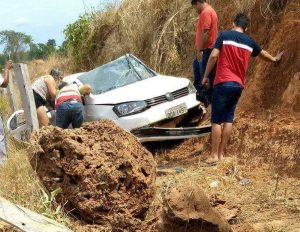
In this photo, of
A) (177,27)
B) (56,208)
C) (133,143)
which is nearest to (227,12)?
(177,27)

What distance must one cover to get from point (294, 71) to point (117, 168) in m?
3.91

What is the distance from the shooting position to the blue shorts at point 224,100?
314 inches

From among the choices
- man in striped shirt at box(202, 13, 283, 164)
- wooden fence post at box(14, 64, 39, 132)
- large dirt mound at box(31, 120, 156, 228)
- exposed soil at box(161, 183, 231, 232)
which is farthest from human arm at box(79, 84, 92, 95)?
exposed soil at box(161, 183, 231, 232)

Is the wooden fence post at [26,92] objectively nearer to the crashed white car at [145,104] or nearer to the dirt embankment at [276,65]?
the crashed white car at [145,104]

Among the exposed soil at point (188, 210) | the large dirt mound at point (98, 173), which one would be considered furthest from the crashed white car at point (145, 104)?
the exposed soil at point (188, 210)

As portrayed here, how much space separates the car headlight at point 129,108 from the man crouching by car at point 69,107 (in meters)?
0.63

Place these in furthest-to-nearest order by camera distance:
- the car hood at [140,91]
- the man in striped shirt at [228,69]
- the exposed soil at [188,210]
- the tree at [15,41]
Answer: the tree at [15,41]
the car hood at [140,91]
the man in striped shirt at [228,69]
the exposed soil at [188,210]

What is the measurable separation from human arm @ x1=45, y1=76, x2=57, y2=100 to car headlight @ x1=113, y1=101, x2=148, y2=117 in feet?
4.19

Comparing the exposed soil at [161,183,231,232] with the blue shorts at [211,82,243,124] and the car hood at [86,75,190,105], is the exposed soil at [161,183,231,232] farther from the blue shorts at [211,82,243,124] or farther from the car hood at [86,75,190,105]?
the car hood at [86,75,190,105]

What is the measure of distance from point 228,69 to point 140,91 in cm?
205

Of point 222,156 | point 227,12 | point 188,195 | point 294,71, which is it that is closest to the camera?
point 188,195

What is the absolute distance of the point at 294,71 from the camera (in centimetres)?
889

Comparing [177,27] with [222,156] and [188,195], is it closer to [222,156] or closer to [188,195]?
[222,156]

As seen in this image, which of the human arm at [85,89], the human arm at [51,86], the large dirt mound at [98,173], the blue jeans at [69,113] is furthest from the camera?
the human arm at [51,86]
